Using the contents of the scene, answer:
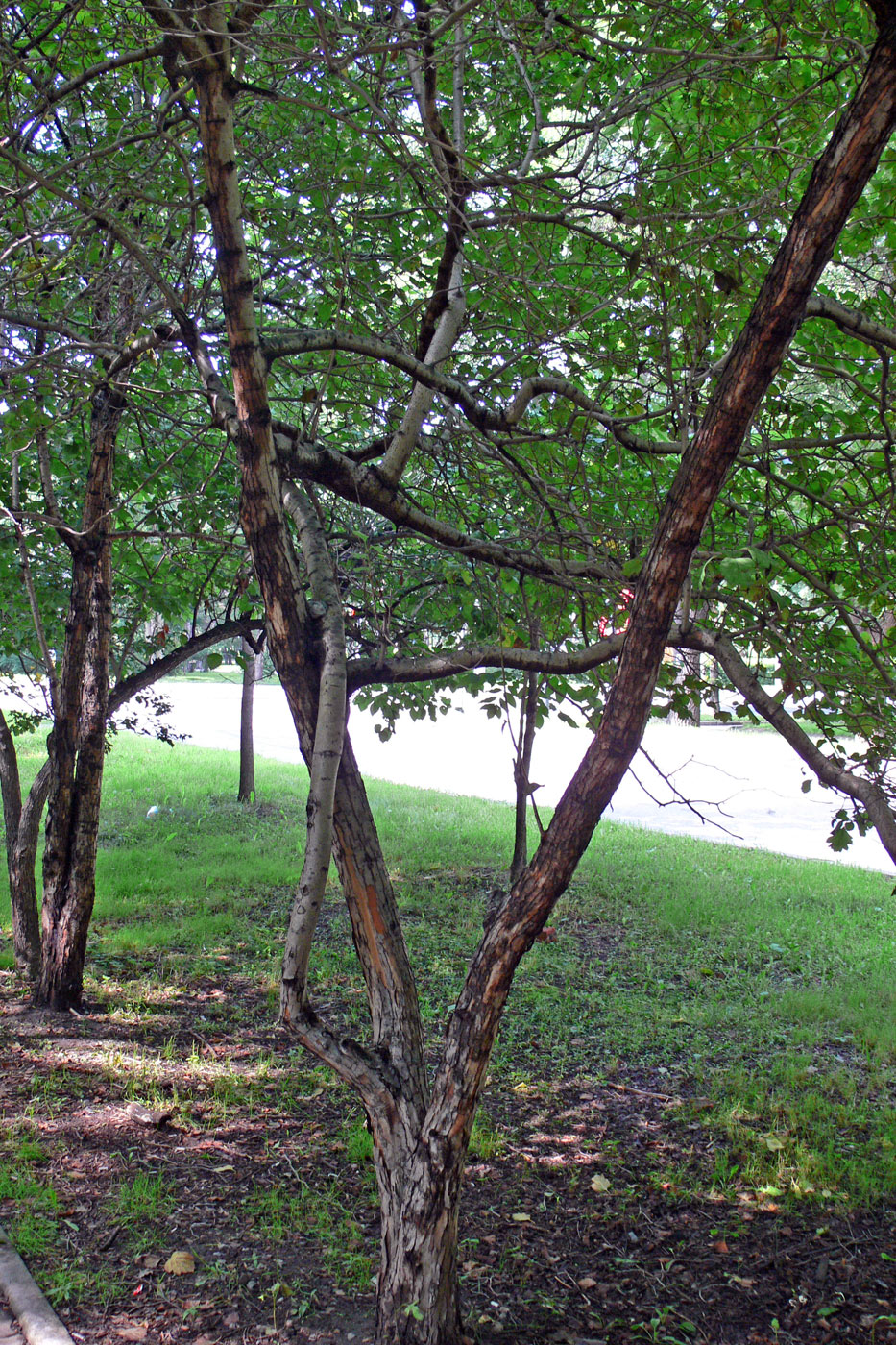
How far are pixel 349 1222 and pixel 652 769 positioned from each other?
499 inches

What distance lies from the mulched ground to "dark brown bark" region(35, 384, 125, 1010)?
1.46 ft

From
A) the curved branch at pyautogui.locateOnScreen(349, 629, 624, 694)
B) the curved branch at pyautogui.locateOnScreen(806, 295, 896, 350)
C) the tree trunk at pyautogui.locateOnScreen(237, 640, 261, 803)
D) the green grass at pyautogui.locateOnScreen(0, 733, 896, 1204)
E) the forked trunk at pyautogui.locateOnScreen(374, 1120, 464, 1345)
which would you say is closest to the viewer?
the curved branch at pyautogui.locateOnScreen(806, 295, 896, 350)

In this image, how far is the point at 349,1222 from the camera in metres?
3.60

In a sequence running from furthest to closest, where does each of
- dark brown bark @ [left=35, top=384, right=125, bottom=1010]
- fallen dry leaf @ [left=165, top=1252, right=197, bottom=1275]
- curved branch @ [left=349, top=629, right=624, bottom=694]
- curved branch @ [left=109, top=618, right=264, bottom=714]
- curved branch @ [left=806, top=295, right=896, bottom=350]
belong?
1. curved branch @ [left=109, top=618, right=264, bottom=714]
2. dark brown bark @ [left=35, top=384, right=125, bottom=1010]
3. fallen dry leaf @ [left=165, top=1252, right=197, bottom=1275]
4. curved branch @ [left=349, top=629, right=624, bottom=694]
5. curved branch @ [left=806, top=295, right=896, bottom=350]

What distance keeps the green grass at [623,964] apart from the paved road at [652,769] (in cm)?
102

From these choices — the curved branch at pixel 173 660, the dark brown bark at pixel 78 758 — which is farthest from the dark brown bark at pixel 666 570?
the curved branch at pixel 173 660

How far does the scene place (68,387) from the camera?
4.80m

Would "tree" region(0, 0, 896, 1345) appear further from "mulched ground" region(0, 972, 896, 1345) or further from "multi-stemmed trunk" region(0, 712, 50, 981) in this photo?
"multi-stemmed trunk" region(0, 712, 50, 981)

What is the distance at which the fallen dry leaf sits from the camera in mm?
3225

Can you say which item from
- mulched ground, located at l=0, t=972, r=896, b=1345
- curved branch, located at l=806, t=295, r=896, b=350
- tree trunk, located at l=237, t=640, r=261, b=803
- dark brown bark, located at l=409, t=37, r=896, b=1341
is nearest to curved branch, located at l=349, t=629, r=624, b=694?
dark brown bark, located at l=409, t=37, r=896, b=1341

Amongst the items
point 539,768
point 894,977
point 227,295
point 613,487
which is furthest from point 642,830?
point 227,295

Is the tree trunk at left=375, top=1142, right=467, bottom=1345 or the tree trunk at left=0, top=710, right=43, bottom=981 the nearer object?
the tree trunk at left=375, top=1142, right=467, bottom=1345

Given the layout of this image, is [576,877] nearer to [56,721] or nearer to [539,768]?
[56,721]

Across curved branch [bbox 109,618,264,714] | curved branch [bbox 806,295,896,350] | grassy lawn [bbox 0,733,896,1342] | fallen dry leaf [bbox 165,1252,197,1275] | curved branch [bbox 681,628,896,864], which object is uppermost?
curved branch [bbox 806,295,896,350]
